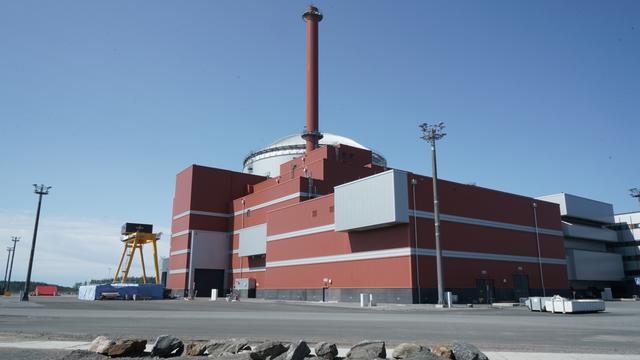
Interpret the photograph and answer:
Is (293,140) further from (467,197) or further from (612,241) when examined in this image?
(612,241)

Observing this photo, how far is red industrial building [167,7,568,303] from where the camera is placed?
141 ft

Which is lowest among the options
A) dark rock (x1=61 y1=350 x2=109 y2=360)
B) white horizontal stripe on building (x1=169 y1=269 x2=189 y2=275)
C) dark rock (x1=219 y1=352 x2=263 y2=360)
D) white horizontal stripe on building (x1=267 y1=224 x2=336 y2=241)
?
dark rock (x1=61 y1=350 x2=109 y2=360)

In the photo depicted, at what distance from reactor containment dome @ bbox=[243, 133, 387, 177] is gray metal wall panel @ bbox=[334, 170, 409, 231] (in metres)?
30.9

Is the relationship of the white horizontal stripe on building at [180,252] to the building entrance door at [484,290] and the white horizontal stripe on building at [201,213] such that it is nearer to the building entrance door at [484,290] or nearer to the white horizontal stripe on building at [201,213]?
the white horizontal stripe on building at [201,213]

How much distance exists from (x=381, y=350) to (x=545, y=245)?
2025 inches

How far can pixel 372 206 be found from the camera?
43.1 meters

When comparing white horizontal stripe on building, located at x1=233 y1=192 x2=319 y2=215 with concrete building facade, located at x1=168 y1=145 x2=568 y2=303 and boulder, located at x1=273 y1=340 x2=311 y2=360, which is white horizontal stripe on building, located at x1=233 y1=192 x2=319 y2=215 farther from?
boulder, located at x1=273 y1=340 x2=311 y2=360

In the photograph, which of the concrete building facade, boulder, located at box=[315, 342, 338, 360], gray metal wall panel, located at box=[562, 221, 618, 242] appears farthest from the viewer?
gray metal wall panel, located at box=[562, 221, 618, 242]

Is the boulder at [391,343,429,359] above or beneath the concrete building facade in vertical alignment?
beneath

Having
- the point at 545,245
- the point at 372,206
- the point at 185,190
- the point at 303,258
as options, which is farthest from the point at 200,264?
the point at 545,245

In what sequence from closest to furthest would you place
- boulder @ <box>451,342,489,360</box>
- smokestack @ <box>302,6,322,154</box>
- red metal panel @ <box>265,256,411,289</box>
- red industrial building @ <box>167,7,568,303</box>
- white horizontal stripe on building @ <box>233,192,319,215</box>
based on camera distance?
1. boulder @ <box>451,342,489,360</box>
2. red metal panel @ <box>265,256,411,289</box>
3. red industrial building @ <box>167,7,568,303</box>
4. white horizontal stripe on building @ <box>233,192,319,215</box>
5. smokestack @ <box>302,6,322,154</box>

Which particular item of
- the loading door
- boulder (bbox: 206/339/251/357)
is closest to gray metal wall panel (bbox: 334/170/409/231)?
the loading door

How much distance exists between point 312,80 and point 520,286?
3826cm

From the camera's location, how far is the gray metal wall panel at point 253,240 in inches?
2383
